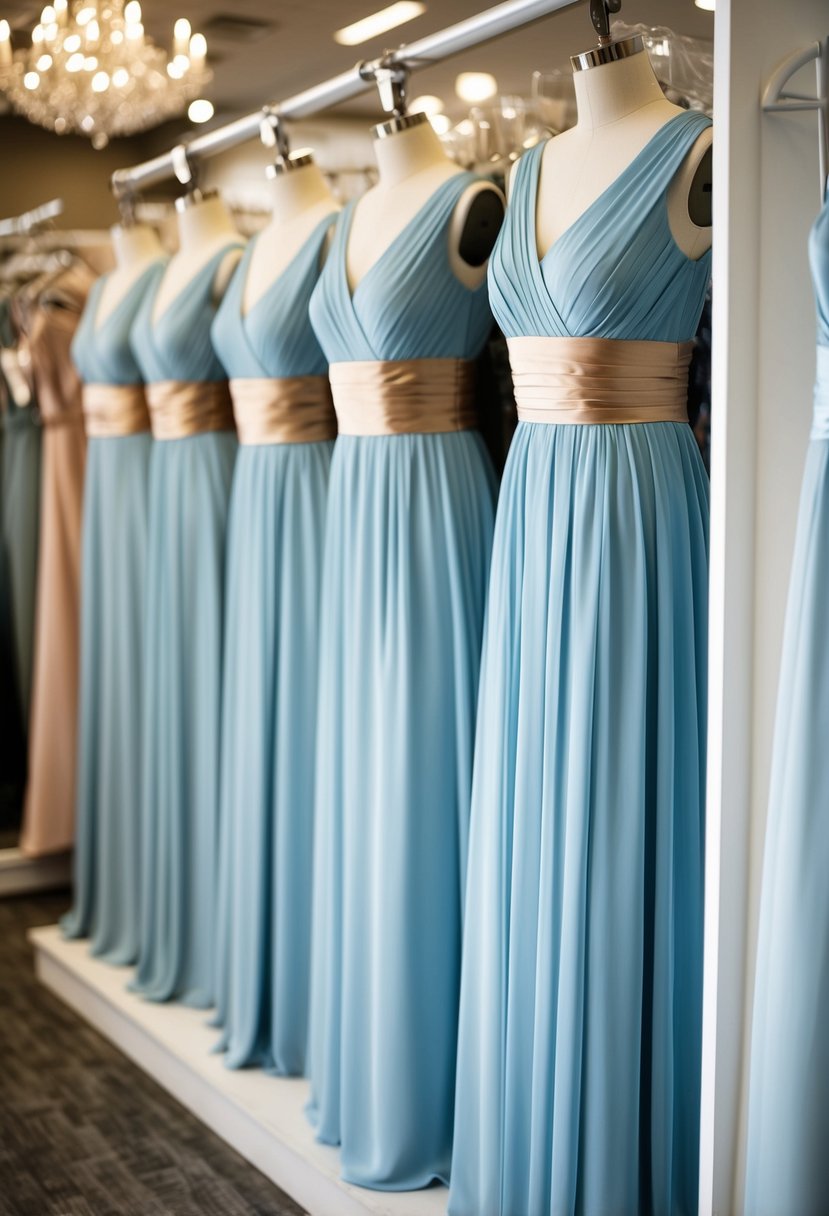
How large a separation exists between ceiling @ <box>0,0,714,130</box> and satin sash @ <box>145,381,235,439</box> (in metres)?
0.61

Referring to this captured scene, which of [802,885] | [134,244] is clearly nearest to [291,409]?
[134,244]

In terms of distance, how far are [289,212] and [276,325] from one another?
9.9 inches

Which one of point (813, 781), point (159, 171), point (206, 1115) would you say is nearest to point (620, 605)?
point (813, 781)

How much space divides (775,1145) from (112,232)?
2.65 metres

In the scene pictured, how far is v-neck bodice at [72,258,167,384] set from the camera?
332cm

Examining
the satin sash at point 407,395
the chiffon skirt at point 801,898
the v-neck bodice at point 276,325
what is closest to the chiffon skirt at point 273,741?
the v-neck bodice at point 276,325

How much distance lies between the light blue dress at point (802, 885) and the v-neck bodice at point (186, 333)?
1.69m

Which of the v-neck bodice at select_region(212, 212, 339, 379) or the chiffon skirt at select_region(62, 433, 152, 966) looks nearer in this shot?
the v-neck bodice at select_region(212, 212, 339, 379)

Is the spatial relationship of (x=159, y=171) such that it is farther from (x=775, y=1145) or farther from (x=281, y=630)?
(x=775, y=1145)

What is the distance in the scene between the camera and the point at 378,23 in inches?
104

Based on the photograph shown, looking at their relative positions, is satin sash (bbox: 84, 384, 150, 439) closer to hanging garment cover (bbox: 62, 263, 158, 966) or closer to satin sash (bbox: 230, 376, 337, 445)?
hanging garment cover (bbox: 62, 263, 158, 966)

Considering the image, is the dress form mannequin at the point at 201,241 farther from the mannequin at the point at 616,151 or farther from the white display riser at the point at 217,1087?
the white display riser at the point at 217,1087

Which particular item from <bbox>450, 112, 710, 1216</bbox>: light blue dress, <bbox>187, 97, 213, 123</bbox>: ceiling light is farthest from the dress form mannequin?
<bbox>450, 112, 710, 1216</bbox>: light blue dress

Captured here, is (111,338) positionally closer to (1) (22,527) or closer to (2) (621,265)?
(1) (22,527)
